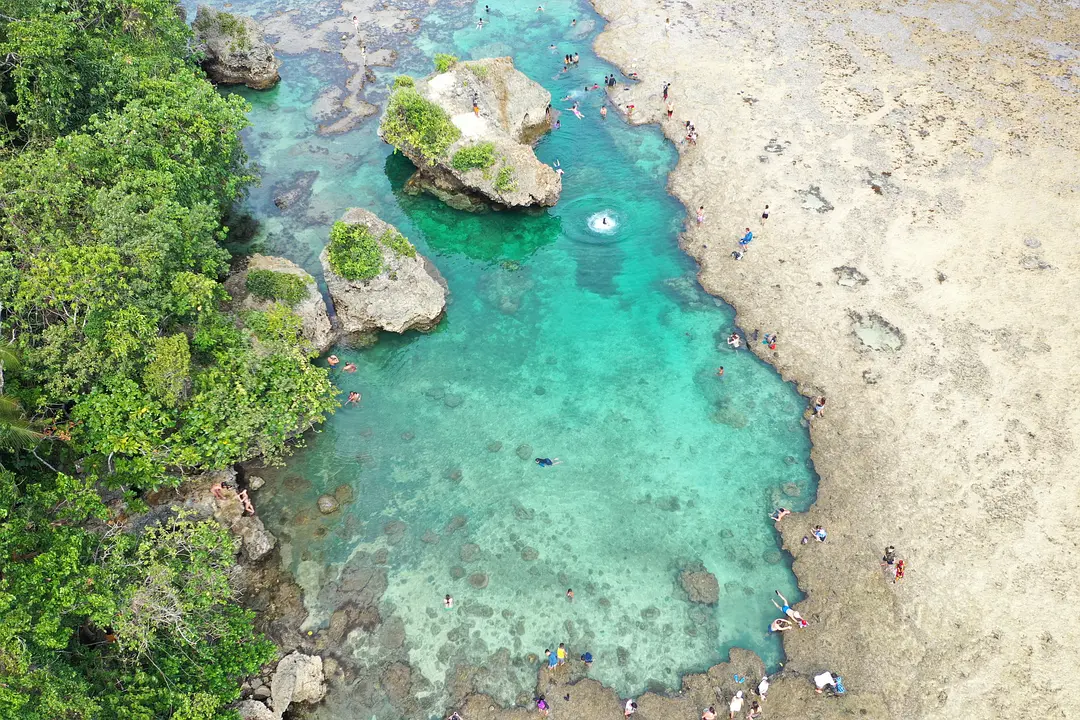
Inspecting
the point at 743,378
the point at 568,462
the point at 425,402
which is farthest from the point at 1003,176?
the point at 425,402

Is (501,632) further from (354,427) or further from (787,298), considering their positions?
(787,298)

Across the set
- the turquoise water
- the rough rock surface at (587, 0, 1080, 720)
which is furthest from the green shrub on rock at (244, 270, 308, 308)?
the rough rock surface at (587, 0, 1080, 720)

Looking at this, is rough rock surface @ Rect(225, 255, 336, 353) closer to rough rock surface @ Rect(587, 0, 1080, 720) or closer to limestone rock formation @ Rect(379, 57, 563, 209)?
limestone rock formation @ Rect(379, 57, 563, 209)

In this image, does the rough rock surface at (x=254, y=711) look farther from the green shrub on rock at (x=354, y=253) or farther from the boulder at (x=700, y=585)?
the green shrub on rock at (x=354, y=253)

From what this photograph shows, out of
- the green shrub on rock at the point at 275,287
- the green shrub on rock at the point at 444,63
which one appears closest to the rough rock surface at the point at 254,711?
the green shrub on rock at the point at 275,287

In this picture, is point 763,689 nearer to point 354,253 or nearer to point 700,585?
point 700,585

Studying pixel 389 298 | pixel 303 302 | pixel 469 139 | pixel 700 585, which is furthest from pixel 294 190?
pixel 700 585
